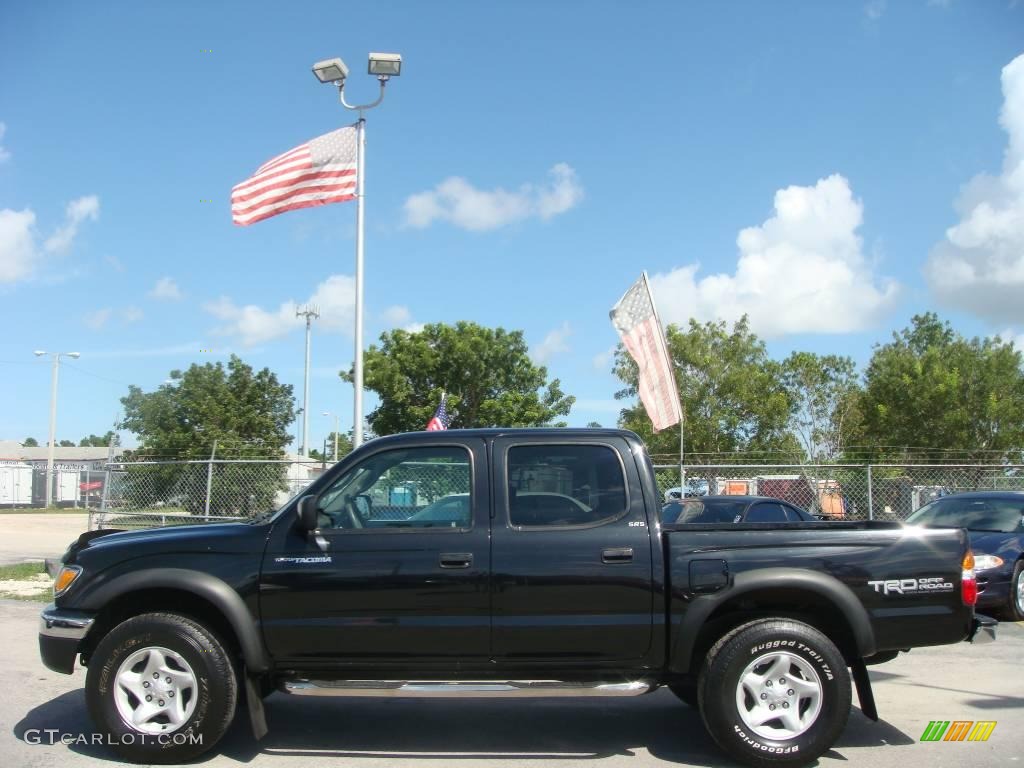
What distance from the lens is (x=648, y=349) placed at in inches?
472

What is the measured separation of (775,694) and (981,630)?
1295mm

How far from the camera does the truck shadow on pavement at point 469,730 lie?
5.24 metres

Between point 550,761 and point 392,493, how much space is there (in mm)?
1786

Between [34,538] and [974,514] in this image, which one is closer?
[974,514]

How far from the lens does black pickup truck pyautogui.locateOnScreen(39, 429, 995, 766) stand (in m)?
4.88

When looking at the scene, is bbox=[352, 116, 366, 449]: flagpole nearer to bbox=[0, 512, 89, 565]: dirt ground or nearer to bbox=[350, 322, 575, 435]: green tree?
bbox=[0, 512, 89, 565]: dirt ground

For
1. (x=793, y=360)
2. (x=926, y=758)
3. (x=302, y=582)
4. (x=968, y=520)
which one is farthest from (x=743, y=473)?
(x=793, y=360)

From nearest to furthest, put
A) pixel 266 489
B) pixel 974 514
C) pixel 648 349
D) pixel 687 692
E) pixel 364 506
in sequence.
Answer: pixel 364 506 < pixel 687 692 < pixel 974 514 < pixel 648 349 < pixel 266 489

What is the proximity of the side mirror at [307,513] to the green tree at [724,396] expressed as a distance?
2782 centimetres

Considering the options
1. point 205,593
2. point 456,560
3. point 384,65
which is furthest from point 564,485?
point 384,65

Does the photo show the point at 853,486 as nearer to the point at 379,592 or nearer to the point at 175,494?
the point at 175,494

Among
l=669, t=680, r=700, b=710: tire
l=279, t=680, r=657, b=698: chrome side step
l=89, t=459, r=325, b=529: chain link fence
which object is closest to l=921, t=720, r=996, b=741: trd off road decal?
l=669, t=680, r=700, b=710: tire

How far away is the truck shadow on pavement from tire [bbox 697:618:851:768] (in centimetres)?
32

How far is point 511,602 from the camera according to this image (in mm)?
4875
